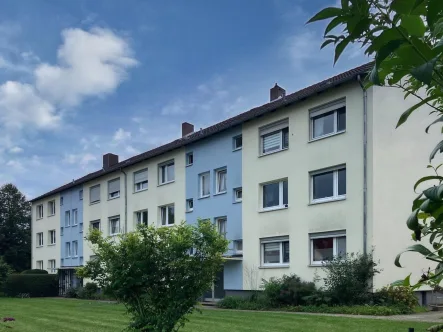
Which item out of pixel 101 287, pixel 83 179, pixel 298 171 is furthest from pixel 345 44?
pixel 83 179

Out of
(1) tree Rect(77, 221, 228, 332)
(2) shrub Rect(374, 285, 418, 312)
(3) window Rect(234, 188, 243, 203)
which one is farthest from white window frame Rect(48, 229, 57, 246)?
(1) tree Rect(77, 221, 228, 332)

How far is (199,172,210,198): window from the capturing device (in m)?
25.6

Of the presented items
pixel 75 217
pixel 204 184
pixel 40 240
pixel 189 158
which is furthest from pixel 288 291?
pixel 40 240

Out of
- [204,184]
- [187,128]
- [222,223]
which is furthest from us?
[187,128]

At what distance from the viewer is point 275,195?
21.7 m

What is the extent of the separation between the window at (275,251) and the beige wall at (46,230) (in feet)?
81.8

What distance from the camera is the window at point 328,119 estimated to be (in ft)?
62.7

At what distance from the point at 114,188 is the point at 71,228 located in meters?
7.96

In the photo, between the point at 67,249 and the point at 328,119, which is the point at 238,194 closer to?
the point at 328,119

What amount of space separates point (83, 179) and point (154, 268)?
31.4 meters

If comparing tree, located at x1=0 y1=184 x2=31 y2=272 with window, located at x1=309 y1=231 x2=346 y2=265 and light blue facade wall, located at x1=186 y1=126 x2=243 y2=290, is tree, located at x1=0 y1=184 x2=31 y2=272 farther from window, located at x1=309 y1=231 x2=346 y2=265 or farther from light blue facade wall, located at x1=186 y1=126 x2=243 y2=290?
window, located at x1=309 y1=231 x2=346 y2=265

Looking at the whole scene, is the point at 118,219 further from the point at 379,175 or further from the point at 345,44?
the point at 345,44

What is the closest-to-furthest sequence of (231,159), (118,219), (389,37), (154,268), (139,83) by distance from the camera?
(389,37), (154,268), (139,83), (231,159), (118,219)

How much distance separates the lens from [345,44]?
45.6 inches
